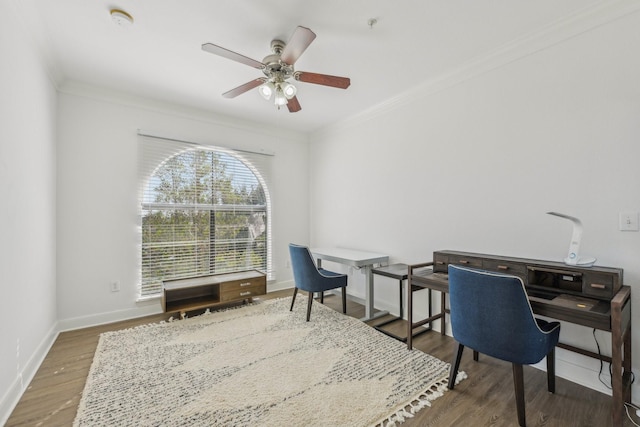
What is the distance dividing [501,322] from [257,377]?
1.62 meters

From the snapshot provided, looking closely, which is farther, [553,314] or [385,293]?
[385,293]

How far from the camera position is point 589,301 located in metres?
1.66

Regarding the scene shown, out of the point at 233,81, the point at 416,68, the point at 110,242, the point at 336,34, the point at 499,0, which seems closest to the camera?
the point at 499,0

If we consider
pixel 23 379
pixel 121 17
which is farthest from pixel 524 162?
pixel 23 379

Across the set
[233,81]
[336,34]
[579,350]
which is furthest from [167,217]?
[579,350]

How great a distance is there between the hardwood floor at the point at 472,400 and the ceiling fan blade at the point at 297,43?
228cm

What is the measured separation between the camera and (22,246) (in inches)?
75.9

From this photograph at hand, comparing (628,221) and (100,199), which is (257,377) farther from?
(628,221)

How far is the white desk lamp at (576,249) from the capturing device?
181 cm

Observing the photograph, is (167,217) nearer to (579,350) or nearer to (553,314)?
(553,314)

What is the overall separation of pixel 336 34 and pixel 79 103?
2733 millimetres

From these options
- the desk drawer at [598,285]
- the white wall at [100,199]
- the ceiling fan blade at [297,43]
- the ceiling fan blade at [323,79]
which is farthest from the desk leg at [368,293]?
the white wall at [100,199]

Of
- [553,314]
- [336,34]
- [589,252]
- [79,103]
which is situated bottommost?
[553,314]

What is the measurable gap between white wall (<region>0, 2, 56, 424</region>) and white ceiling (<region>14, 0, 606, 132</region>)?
0.31 m
